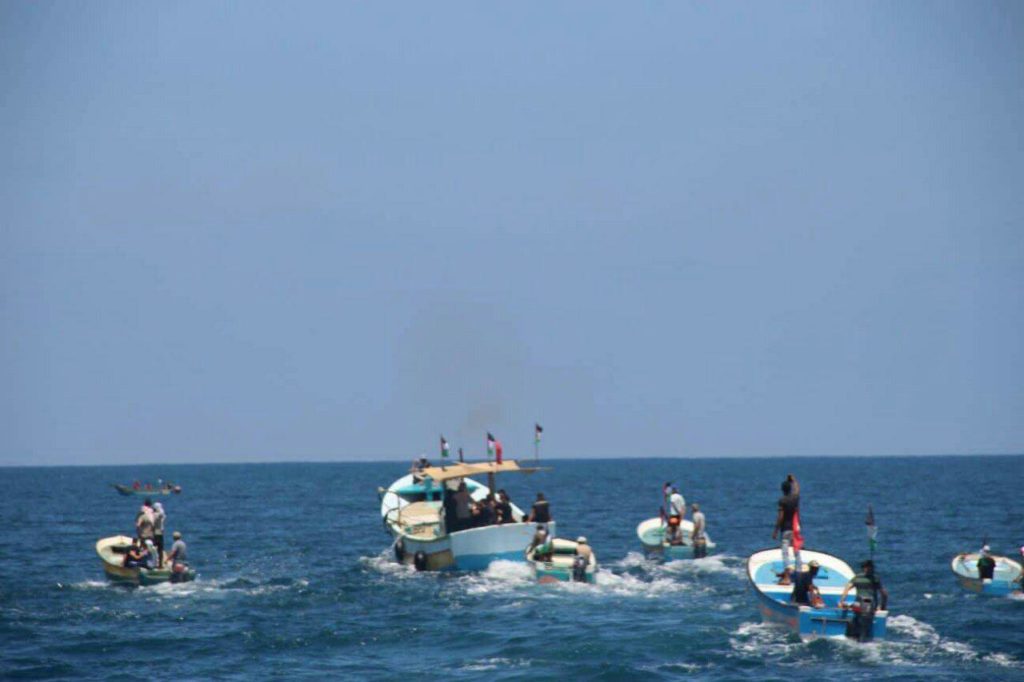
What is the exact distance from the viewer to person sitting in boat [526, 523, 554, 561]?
4266cm

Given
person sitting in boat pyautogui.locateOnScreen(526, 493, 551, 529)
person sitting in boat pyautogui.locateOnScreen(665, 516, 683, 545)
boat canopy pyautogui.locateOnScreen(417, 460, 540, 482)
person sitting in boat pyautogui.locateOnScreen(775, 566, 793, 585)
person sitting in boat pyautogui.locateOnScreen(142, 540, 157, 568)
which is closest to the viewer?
person sitting in boat pyautogui.locateOnScreen(775, 566, 793, 585)

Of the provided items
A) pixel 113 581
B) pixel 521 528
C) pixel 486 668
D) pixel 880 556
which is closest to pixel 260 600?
pixel 113 581

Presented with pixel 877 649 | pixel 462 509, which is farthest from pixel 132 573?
pixel 877 649

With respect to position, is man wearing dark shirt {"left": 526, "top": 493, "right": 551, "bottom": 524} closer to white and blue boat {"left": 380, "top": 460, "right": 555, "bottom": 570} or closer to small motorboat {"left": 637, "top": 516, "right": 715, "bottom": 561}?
white and blue boat {"left": 380, "top": 460, "right": 555, "bottom": 570}

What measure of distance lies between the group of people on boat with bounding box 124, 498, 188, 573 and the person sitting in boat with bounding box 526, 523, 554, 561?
1165cm

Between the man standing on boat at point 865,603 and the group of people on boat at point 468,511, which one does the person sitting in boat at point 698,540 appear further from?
the man standing on boat at point 865,603

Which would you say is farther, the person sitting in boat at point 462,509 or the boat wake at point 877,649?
the person sitting in boat at point 462,509

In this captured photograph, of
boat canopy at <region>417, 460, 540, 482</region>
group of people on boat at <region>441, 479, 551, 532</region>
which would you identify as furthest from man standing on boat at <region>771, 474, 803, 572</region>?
boat canopy at <region>417, 460, 540, 482</region>

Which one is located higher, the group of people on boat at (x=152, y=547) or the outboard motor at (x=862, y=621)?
the group of people on boat at (x=152, y=547)

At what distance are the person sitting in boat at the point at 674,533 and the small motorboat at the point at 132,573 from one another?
18.6m

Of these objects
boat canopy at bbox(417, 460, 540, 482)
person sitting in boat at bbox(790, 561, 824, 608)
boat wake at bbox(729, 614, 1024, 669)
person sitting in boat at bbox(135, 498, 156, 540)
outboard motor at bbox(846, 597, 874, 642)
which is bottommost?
boat wake at bbox(729, 614, 1024, 669)

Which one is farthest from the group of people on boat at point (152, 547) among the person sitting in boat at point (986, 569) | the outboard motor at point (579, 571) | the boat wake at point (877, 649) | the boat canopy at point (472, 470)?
the person sitting in boat at point (986, 569)

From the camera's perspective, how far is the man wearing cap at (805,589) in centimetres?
3278

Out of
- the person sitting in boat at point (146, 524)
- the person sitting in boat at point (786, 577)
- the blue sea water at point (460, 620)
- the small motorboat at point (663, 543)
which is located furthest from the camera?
the small motorboat at point (663, 543)
